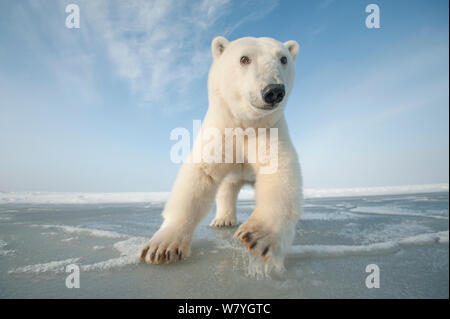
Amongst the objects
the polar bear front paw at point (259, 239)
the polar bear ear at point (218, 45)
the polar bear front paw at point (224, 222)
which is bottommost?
the polar bear front paw at point (224, 222)

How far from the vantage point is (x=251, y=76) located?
2.02m

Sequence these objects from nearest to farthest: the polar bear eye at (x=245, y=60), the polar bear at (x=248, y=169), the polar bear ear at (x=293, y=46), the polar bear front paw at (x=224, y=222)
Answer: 1. the polar bear at (x=248, y=169)
2. the polar bear eye at (x=245, y=60)
3. the polar bear ear at (x=293, y=46)
4. the polar bear front paw at (x=224, y=222)

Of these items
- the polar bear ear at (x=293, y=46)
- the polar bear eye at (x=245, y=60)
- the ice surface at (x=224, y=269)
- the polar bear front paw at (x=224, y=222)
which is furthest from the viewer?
the polar bear front paw at (x=224, y=222)

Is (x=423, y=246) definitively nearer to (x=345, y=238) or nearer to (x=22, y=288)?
(x=345, y=238)

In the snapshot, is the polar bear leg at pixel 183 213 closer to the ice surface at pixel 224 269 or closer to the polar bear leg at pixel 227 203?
the ice surface at pixel 224 269

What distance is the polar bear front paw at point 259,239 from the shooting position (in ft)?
5.08

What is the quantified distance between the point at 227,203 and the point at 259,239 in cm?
186

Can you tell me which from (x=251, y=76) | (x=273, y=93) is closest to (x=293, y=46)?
(x=251, y=76)

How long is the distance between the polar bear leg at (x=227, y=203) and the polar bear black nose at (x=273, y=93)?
A: 171 cm

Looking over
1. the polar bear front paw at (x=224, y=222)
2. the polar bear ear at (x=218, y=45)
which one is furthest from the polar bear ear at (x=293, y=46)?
the polar bear front paw at (x=224, y=222)

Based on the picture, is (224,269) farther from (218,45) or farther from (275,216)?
(218,45)

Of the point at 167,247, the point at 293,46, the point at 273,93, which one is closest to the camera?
the point at 167,247

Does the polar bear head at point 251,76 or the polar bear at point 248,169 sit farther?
the polar bear head at point 251,76

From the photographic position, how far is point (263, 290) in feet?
3.96
